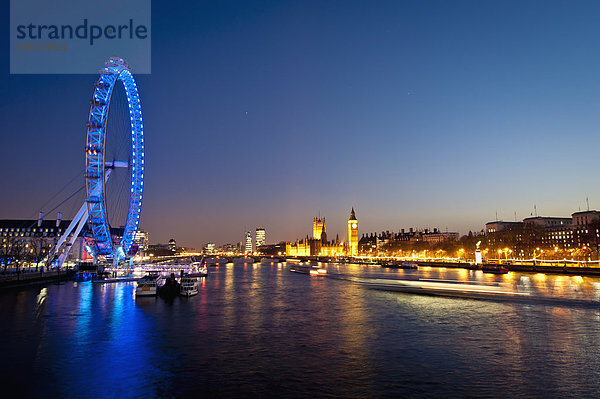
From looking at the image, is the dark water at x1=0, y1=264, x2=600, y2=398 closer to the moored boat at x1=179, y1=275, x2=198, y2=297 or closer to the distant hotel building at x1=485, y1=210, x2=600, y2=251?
the moored boat at x1=179, y1=275, x2=198, y2=297

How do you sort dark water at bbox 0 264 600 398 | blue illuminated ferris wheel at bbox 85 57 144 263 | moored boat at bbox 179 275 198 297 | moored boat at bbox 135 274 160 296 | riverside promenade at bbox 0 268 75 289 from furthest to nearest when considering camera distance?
blue illuminated ferris wheel at bbox 85 57 144 263
riverside promenade at bbox 0 268 75 289
moored boat at bbox 179 275 198 297
moored boat at bbox 135 274 160 296
dark water at bbox 0 264 600 398

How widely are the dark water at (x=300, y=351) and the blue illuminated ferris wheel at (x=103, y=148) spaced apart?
3110 centimetres

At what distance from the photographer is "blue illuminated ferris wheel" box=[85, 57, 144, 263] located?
68688 mm

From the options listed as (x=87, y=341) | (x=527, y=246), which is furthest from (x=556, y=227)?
(x=87, y=341)

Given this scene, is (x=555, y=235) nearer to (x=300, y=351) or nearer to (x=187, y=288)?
(x=187, y=288)

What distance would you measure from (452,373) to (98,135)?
6525 cm

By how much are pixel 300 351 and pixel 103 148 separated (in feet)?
189

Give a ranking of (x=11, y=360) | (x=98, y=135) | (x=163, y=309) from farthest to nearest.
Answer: (x=98, y=135) → (x=163, y=309) → (x=11, y=360)

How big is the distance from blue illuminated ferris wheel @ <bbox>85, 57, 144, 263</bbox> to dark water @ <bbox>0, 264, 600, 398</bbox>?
102ft

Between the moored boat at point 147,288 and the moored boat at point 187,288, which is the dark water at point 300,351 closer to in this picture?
the moored boat at point 147,288

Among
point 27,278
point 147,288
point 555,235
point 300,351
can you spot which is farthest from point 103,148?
point 555,235

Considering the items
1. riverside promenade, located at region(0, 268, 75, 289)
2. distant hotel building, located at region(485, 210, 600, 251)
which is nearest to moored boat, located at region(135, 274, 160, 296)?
riverside promenade, located at region(0, 268, 75, 289)

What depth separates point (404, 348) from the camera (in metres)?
23.8

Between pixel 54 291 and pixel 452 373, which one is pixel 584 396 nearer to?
pixel 452 373
